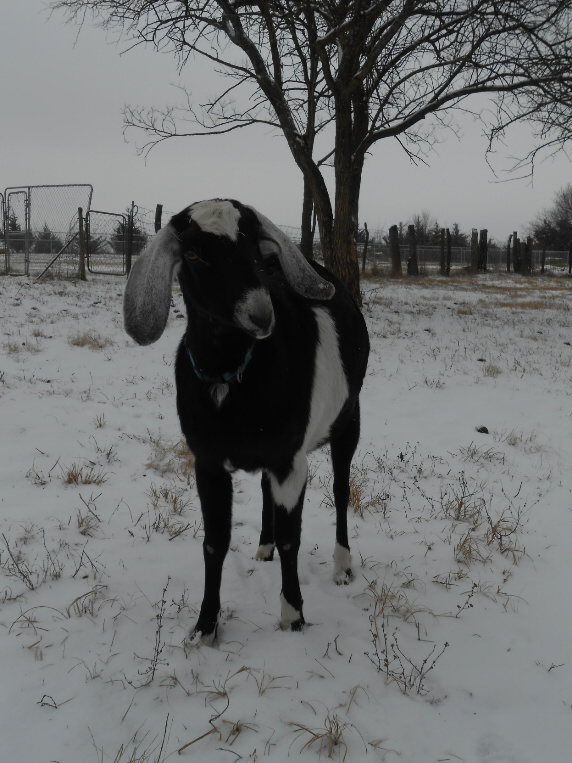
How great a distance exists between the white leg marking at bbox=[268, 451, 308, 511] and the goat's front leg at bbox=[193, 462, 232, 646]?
0.21m

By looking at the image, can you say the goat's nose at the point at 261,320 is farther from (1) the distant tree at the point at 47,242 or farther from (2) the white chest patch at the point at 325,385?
(1) the distant tree at the point at 47,242

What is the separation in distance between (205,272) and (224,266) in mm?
84

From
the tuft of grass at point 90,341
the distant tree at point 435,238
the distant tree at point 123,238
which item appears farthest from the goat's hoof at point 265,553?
the distant tree at point 435,238

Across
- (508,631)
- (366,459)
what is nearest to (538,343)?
(366,459)

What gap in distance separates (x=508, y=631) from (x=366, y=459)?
2.05m

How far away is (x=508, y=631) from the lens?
225cm

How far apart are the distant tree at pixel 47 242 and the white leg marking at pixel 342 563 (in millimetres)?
14778

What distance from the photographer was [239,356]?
202cm

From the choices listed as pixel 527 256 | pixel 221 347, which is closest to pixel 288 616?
pixel 221 347

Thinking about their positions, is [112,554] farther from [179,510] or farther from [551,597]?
[551,597]

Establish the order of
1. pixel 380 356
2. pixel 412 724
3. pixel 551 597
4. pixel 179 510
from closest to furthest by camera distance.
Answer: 1. pixel 412 724
2. pixel 551 597
3. pixel 179 510
4. pixel 380 356

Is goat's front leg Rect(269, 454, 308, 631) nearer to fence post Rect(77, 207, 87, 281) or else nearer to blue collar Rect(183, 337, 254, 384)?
blue collar Rect(183, 337, 254, 384)

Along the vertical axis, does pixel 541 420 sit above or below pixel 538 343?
below

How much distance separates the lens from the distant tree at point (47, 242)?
14.9 meters
